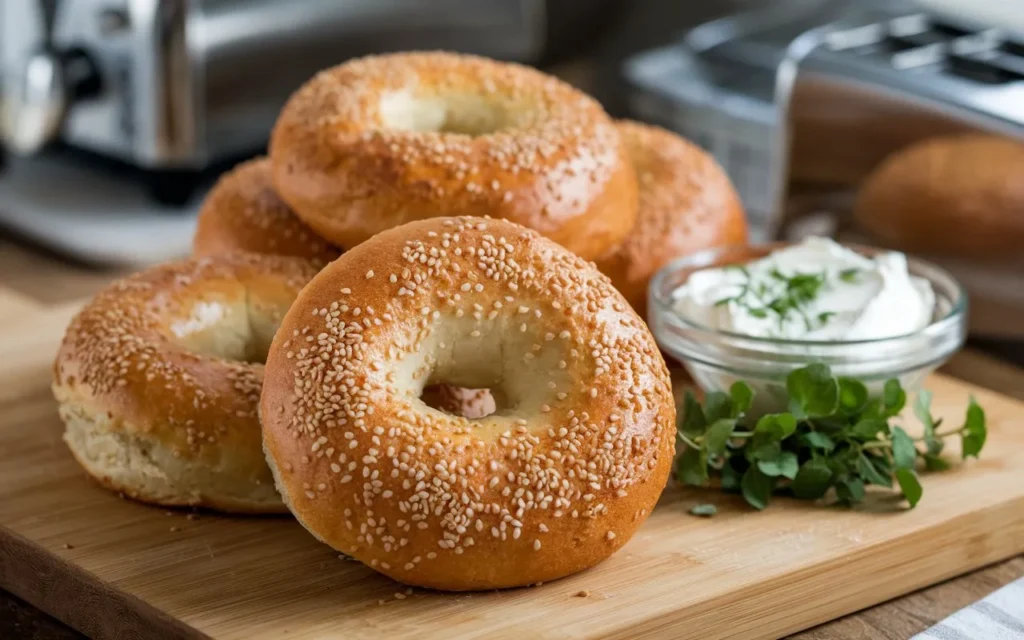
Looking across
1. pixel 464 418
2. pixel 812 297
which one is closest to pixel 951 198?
pixel 812 297

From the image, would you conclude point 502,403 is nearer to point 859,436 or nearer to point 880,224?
point 859,436

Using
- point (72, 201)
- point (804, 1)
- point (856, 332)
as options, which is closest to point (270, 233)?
point (856, 332)

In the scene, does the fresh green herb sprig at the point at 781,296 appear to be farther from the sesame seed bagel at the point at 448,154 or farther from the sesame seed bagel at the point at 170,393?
the sesame seed bagel at the point at 170,393

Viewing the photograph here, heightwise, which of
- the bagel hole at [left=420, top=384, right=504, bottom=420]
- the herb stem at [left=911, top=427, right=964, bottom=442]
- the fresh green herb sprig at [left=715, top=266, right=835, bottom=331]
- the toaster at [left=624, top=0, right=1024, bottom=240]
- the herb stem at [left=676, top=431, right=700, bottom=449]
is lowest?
the herb stem at [left=911, top=427, right=964, bottom=442]

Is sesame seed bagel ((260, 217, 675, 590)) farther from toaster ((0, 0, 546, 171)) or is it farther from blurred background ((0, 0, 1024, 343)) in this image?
toaster ((0, 0, 546, 171))

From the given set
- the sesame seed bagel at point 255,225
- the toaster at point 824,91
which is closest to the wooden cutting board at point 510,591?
the sesame seed bagel at point 255,225

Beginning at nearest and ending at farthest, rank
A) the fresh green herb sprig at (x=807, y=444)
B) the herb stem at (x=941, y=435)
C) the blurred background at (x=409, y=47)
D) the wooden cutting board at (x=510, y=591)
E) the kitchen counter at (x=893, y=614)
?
the wooden cutting board at (x=510, y=591)
the kitchen counter at (x=893, y=614)
the fresh green herb sprig at (x=807, y=444)
the herb stem at (x=941, y=435)
the blurred background at (x=409, y=47)

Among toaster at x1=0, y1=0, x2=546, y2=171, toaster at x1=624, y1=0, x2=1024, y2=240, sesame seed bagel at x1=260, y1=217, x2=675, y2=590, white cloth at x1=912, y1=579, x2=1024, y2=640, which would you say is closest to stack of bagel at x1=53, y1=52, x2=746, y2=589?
sesame seed bagel at x1=260, y1=217, x2=675, y2=590
